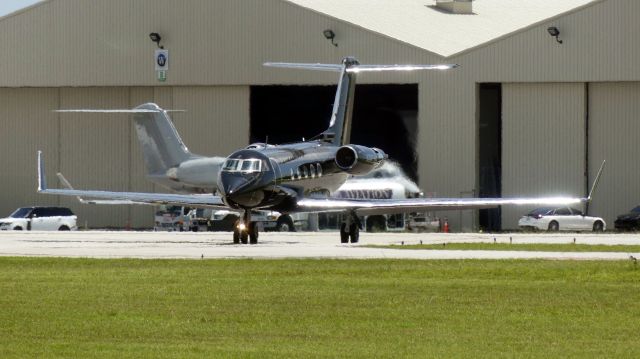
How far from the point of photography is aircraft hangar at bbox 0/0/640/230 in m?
78.3

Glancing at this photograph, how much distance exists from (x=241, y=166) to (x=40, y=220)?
31330 mm

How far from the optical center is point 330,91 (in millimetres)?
84375

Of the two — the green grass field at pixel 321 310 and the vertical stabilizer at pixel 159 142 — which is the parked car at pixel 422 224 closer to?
the vertical stabilizer at pixel 159 142

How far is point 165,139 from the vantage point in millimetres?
73875

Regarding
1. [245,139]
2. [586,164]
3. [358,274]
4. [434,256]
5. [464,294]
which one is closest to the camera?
[464,294]

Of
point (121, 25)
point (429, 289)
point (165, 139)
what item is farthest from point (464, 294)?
point (121, 25)

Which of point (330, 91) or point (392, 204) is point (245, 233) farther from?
point (330, 91)

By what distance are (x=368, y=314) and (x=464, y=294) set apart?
421 cm

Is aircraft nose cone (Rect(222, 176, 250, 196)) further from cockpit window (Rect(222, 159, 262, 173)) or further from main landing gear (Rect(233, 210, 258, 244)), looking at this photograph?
main landing gear (Rect(233, 210, 258, 244))

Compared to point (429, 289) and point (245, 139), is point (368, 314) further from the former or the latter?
point (245, 139)

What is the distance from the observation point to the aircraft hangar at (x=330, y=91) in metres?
78.3

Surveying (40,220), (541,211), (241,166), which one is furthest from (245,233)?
(541,211)

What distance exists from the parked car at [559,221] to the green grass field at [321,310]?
4301cm

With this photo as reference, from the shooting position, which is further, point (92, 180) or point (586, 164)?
point (92, 180)
